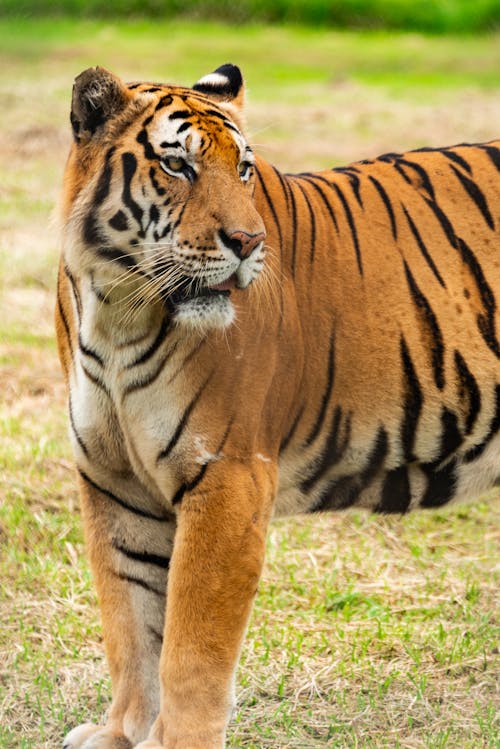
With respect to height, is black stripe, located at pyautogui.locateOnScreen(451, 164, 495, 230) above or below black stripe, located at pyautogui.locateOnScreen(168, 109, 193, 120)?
below

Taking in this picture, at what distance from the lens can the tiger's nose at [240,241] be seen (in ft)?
7.98

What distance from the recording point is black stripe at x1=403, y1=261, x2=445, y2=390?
2.95m

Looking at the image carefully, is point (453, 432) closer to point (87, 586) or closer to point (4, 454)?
point (87, 586)

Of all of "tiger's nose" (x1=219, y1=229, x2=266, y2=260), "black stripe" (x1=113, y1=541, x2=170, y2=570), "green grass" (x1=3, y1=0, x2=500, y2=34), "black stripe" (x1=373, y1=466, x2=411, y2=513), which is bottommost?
"black stripe" (x1=113, y1=541, x2=170, y2=570)

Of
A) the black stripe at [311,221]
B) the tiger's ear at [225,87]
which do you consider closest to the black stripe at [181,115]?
the tiger's ear at [225,87]

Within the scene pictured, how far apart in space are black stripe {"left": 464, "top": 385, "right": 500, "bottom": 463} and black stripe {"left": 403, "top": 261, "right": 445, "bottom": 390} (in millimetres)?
141

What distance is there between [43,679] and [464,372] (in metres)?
1.23

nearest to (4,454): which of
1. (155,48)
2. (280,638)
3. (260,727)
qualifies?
(280,638)

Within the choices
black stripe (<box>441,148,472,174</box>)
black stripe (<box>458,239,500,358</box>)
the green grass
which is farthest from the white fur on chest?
the green grass

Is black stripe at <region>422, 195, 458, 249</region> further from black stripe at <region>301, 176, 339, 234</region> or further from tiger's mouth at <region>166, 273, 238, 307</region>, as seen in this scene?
tiger's mouth at <region>166, 273, 238, 307</region>

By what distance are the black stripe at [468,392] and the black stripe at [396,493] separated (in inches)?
7.0

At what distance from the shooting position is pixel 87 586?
146 inches

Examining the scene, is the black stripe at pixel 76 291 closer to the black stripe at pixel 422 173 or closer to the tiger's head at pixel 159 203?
the tiger's head at pixel 159 203

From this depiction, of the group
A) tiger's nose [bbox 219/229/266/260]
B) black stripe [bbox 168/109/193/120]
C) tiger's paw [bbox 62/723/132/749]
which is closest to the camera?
tiger's nose [bbox 219/229/266/260]
